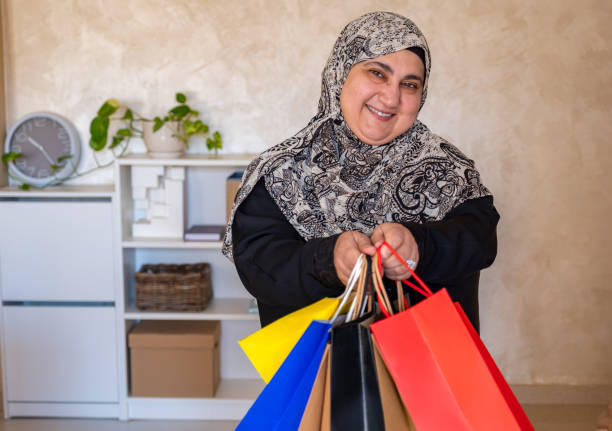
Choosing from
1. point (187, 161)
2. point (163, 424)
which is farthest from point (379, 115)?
point (163, 424)

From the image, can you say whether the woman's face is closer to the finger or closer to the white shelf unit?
the finger

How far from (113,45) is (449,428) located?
2.62 meters

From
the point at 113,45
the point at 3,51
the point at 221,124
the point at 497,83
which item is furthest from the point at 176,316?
the point at 497,83

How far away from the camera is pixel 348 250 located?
1017mm

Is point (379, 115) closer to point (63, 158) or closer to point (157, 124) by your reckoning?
point (157, 124)

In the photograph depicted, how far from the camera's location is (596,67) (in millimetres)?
2969

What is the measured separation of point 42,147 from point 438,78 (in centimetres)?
195

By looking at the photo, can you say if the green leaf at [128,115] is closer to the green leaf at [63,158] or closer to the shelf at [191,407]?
the green leaf at [63,158]

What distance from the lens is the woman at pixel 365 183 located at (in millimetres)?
1240

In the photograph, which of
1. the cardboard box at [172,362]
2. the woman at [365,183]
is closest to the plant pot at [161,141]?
the cardboard box at [172,362]

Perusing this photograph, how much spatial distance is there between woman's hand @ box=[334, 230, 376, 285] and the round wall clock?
224 centimetres

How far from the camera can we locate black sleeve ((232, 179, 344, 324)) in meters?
1.12

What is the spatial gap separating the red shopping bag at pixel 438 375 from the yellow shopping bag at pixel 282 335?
11cm

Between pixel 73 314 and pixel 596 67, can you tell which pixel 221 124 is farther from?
pixel 596 67
